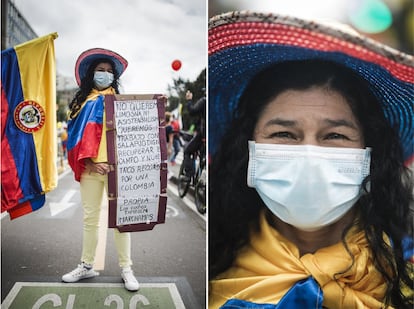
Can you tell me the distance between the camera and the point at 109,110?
9.22 ft

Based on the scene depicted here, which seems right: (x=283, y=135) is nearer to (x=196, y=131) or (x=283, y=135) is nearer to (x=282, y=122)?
(x=282, y=122)

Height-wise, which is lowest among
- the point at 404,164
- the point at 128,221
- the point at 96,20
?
the point at 128,221

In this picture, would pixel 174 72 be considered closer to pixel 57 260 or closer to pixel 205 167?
pixel 205 167

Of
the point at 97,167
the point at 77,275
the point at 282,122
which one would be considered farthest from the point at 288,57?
the point at 77,275

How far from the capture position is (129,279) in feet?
9.56

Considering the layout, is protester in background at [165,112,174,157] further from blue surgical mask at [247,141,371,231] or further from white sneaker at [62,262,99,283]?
white sneaker at [62,262,99,283]

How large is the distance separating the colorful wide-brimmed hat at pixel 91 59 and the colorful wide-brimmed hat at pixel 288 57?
0.54 m

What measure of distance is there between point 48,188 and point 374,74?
6.69 feet

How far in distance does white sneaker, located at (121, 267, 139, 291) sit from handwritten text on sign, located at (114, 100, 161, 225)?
0.30 meters

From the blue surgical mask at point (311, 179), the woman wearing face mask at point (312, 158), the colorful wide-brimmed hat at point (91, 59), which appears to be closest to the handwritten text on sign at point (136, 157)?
the colorful wide-brimmed hat at point (91, 59)

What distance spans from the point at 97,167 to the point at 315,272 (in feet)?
4.63

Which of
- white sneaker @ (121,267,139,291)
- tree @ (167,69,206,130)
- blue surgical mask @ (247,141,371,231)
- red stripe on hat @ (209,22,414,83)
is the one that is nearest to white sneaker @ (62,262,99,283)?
white sneaker @ (121,267,139,291)

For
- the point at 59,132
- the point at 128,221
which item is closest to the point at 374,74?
the point at 128,221

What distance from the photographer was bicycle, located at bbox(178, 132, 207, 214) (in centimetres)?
288
